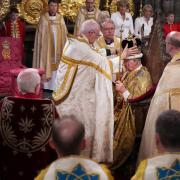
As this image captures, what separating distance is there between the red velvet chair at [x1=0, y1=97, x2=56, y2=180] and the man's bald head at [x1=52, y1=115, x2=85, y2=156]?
139 cm

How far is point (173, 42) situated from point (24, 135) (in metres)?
1.76

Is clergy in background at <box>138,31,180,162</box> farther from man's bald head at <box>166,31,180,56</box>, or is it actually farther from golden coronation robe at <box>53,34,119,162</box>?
golden coronation robe at <box>53,34,119,162</box>

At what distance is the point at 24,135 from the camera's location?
4.69 m

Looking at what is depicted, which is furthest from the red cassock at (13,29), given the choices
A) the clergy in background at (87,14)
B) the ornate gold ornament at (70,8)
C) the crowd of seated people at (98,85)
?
the ornate gold ornament at (70,8)

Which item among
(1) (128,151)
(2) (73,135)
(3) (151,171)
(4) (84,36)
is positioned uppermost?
(4) (84,36)

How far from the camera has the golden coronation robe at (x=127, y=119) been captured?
20.2 feet

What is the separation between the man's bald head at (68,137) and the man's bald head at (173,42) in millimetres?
2329

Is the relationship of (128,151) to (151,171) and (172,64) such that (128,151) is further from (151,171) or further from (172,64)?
(151,171)

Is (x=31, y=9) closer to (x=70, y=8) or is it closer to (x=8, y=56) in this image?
(x=70, y=8)

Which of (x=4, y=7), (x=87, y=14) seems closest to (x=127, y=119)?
(x=4, y=7)

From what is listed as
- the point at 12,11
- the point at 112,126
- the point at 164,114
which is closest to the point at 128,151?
the point at 112,126

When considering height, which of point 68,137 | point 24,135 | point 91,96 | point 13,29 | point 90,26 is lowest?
point 24,135

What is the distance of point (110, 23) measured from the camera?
7.63 meters

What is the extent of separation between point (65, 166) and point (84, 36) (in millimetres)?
2959
